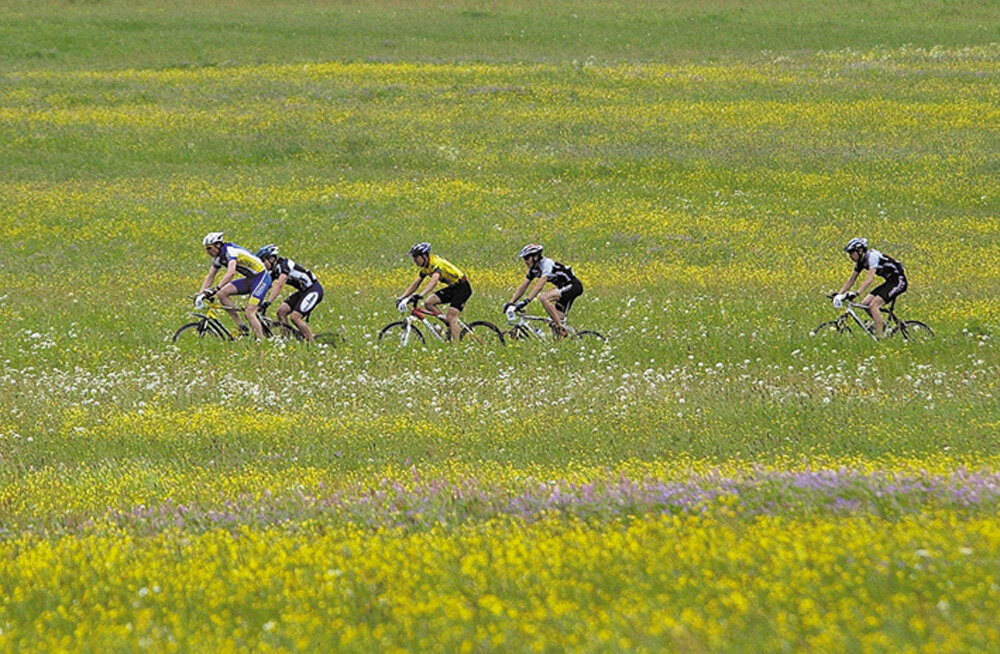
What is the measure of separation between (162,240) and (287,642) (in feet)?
91.7

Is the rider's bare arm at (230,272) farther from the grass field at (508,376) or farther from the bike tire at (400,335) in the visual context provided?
the bike tire at (400,335)

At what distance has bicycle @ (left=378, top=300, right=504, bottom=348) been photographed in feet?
60.8

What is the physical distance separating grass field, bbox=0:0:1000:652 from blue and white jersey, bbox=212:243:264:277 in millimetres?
1357

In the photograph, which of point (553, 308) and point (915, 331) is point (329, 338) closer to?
point (553, 308)

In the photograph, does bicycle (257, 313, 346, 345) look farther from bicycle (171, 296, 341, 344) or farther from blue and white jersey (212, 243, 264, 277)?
blue and white jersey (212, 243, 264, 277)

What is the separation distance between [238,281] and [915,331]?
37.5ft

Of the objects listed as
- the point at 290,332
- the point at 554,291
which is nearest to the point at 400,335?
the point at 290,332

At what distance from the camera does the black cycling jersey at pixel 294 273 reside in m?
18.5

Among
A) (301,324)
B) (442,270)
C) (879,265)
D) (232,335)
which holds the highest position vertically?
(879,265)

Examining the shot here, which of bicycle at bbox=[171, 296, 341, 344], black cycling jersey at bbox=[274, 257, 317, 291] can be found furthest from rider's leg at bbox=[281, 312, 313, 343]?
black cycling jersey at bbox=[274, 257, 317, 291]

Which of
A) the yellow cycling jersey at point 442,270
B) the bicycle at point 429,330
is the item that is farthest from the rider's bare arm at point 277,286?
the yellow cycling jersey at point 442,270

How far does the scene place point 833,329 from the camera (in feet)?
59.7

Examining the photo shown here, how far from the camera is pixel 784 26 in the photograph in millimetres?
69188

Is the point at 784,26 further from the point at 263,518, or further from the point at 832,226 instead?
the point at 263,518
